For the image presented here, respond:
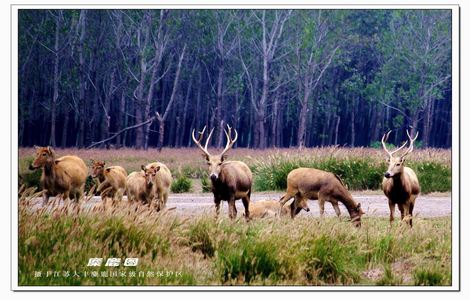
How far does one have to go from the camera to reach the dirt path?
A: 17.9 m

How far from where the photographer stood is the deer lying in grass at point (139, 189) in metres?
19.5

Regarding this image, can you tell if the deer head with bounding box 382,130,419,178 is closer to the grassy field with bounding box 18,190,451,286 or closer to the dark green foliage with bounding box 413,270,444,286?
the grassy field with bounding box 18,190,451,286

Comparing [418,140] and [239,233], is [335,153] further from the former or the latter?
[239,233]

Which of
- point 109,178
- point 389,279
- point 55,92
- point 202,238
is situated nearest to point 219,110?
point 109,178

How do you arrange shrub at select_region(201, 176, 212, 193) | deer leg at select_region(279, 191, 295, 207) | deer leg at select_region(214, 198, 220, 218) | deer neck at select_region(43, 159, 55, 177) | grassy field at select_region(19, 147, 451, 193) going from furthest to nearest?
shrub at select_region(201, 176, 212, 193)
deer leg at select_region(279, 191, 295, 207)
deer neck at select_region(43, 159, 55, 177)
grassy field at select_region(19, 147, 451, 193)
deer leg at select_region(214, 198, 220, 218)

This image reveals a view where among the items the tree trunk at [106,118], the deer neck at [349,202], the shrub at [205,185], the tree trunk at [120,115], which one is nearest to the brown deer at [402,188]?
the deer neck at [349,202]

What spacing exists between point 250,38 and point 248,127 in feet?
5.14

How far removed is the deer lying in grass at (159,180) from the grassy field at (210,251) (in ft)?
8.06

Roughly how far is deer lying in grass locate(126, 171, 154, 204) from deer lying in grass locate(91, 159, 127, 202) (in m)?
0.19

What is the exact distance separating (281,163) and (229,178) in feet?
5.97

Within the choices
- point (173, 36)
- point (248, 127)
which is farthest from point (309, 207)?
point (173, 36)

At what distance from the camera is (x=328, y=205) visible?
2173 centimetres

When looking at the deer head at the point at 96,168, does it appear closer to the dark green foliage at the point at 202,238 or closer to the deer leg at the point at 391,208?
the dark green foliage at the point at 202,238

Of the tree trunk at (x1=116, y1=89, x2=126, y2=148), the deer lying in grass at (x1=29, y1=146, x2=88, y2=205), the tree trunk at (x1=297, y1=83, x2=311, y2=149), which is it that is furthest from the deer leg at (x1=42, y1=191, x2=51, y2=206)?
the tree trunk at (x1=297, y1=83, x2=311, y2=149)
